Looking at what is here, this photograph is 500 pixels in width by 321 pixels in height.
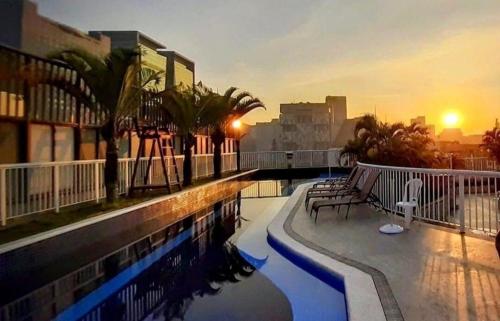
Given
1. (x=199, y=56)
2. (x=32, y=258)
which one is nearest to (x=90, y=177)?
(x=32, y=258)

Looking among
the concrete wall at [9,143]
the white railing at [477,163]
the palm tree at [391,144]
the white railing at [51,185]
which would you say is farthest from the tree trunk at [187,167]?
the white railing at [477,163]

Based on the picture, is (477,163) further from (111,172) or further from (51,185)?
(51,185)

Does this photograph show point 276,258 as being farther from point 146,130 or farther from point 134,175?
point 146,130

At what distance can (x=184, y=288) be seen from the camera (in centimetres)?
518

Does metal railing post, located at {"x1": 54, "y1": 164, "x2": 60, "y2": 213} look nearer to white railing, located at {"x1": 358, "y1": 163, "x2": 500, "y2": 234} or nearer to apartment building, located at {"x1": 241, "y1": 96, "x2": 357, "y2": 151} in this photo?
white railing, located at {"x1": 358, "y1": 163, "x2": 500, "y2": 234}

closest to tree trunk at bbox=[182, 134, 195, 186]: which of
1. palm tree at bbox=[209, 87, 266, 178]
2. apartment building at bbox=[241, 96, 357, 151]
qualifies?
palm tree at bbox=[209, 87, 266, 178]

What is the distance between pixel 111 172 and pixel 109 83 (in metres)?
2.03

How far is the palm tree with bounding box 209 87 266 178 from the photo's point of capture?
16.9m

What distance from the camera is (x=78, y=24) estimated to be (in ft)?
46.0

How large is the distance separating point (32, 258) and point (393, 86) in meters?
19.3

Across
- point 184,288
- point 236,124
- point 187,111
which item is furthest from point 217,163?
point 184,288

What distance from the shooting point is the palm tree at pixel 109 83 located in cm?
924

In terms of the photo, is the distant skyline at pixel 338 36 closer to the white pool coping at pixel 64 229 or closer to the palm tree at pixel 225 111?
the palm tree at pixel 225 111

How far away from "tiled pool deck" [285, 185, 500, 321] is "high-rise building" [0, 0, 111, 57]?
8.48m
